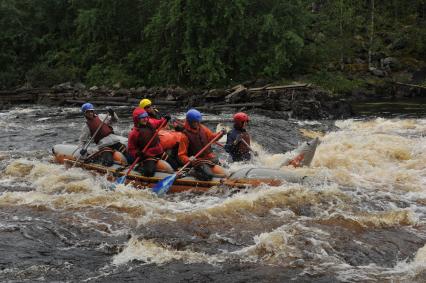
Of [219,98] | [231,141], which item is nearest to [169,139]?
[231,141]

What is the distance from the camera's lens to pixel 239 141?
32.4 feet

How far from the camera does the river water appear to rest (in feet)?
19.6

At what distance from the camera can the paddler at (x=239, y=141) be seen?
983cm

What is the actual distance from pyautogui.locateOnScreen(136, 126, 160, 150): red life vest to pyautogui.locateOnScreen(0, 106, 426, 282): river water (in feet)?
2.76

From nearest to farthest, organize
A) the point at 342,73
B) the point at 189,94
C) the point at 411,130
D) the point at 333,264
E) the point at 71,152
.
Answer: the point at 333,264 < the point at 71,152 < the point at 411,130 < the point at 189,94 < the point at 342,73

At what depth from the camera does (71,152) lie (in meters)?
11.0

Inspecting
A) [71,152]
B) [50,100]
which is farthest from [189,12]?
[71,152]

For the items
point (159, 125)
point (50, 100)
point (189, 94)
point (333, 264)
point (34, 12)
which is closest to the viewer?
point (333, 264)

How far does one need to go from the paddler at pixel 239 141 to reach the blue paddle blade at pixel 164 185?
5.32 feet

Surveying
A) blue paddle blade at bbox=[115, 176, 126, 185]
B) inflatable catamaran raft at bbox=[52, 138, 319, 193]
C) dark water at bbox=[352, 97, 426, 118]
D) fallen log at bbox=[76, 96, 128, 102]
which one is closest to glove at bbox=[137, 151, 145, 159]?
inflatable catamaran raft at bbox=[52, 138, 319, 193]

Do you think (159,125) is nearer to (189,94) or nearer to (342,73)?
(189,94)

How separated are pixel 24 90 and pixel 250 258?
2386cm

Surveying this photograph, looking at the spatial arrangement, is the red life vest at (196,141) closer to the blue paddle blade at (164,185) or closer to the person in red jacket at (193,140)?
the person in red jacket at (193,140)

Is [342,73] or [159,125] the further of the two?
[342,73]
